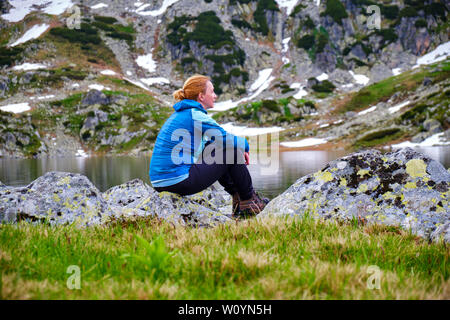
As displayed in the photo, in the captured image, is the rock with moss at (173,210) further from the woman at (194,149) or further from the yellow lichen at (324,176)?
the yellow lichen at (324,176)

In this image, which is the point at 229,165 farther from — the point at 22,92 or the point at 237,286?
the point at 22,92

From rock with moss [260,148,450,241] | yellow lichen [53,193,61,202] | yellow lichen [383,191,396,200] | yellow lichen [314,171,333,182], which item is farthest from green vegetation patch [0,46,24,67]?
yellow lichen [383,191,396,200]

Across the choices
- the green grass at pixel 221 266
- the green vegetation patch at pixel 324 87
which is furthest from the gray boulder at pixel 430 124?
the green vegetation patch at pixel 324 87

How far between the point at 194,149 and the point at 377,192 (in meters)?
3.83

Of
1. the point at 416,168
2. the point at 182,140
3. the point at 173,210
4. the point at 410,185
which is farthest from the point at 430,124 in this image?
the point at 173,210

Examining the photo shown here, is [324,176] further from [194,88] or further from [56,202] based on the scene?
[56,202]

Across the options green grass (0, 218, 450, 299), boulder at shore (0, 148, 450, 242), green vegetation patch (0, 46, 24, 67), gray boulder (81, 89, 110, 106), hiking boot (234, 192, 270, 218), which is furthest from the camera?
green vegetation patch (0, 46, 24, 67)

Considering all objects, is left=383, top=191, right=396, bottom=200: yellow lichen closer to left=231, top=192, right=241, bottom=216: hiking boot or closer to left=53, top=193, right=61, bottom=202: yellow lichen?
left=231, top=192, right=241, bottom=216: hiking boot

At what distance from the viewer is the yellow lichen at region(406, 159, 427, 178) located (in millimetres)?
5984

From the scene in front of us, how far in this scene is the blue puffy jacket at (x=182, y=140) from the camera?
6051 mm

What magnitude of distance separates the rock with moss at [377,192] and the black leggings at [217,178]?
0.82 m

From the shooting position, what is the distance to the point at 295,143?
108 m

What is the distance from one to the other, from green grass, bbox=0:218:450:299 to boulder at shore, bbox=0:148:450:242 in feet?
4.89

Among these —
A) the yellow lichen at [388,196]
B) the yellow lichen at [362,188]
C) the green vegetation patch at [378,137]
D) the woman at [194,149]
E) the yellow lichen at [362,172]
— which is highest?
the green vegetation patch at [378,137]
